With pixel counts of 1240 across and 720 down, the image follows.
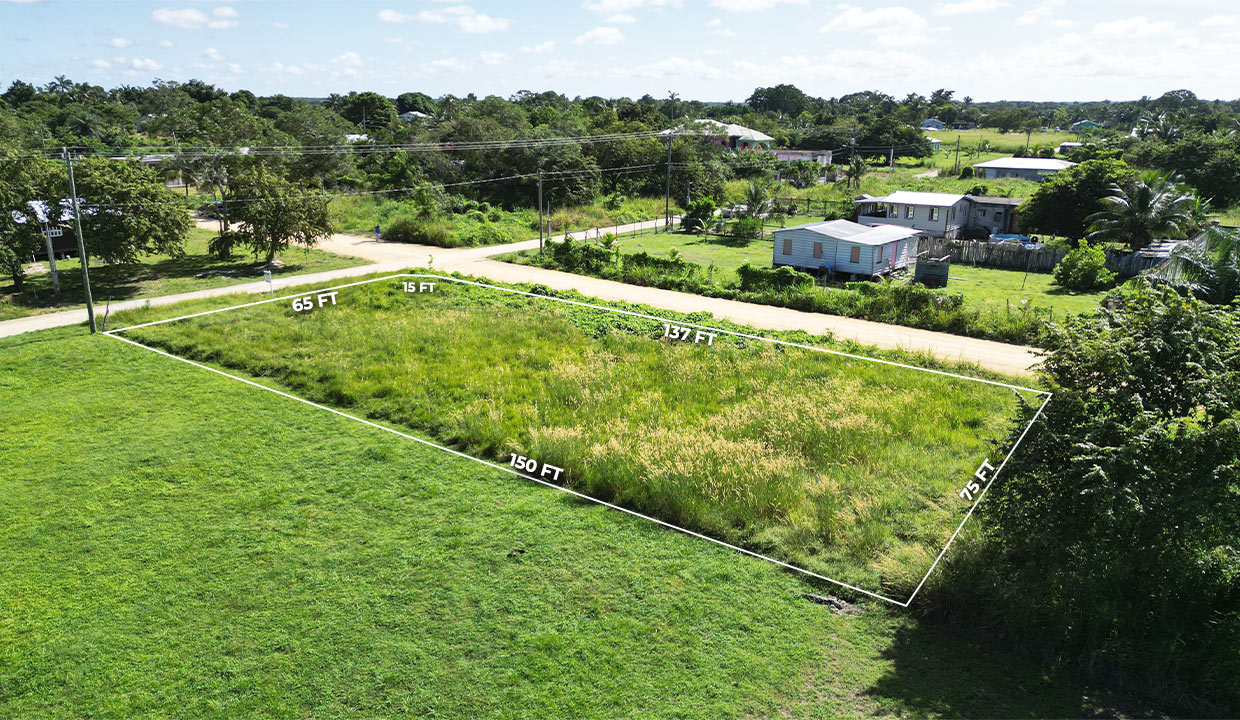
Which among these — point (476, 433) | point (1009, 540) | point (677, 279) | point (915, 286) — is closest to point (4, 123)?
point (677, 279)

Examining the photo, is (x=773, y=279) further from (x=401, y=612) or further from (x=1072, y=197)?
(x=401, y=612)

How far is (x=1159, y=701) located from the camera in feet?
26.5

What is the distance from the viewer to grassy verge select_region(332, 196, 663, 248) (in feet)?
137

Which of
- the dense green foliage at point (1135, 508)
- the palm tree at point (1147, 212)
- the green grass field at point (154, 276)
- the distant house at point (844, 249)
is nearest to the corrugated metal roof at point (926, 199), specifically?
the distant house at point (844, 249)

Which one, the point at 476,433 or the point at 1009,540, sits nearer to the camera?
the point at 1009,540

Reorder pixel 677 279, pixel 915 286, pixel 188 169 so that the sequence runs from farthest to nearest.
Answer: pixel 188 169 → pixel 677 279 → pixel 915 286

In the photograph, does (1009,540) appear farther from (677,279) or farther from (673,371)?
(677,279)

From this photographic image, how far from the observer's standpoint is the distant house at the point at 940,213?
4078 cm

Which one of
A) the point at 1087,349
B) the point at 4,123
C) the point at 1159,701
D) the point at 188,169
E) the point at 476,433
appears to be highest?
the point at 4,123

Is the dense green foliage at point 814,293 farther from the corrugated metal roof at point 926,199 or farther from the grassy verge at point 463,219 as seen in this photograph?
the corrugated metal roof at point 926,199

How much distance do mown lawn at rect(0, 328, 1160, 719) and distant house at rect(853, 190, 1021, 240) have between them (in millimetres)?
34038

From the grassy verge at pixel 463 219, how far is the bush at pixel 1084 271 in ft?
85.8

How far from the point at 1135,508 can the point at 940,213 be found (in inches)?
1429

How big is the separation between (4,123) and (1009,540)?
223 ft
